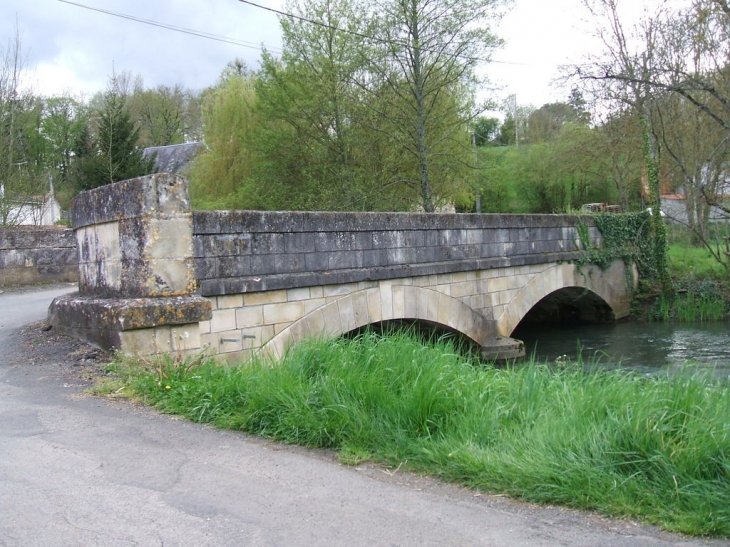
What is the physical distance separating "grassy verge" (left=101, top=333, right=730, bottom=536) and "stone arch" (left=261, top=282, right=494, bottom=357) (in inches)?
66.1

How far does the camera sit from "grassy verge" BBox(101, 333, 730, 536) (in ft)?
10.9

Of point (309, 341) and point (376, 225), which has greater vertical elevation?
point (376, 225)

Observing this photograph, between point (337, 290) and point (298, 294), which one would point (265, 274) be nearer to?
point (298, 294)

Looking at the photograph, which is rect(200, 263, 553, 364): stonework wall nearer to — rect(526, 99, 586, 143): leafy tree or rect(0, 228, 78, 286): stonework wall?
rect(0, 228, 78, 286): stonework wall

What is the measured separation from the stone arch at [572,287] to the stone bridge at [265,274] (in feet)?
0.62

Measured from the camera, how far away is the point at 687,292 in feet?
56.2

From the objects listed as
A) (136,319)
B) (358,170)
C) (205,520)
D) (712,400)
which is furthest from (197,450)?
(358,170)

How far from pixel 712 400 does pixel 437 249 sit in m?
6.28

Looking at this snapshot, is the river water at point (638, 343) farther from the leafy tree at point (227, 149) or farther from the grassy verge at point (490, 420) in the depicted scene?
the leafy tree at point (227, 149)

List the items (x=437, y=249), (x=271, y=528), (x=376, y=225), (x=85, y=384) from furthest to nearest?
1. (x=437, y=249)
2. (x=376, y=225)
3. (x=85, y=384)
4. (x=271, y=528)

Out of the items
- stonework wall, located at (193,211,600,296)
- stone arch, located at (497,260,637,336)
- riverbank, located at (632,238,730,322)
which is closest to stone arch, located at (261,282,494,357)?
stonework wall, located at (193,211,600,296)

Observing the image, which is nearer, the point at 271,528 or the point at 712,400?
the point at 271,528

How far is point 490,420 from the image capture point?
13.8 ft

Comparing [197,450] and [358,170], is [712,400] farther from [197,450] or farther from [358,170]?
[358,170]
